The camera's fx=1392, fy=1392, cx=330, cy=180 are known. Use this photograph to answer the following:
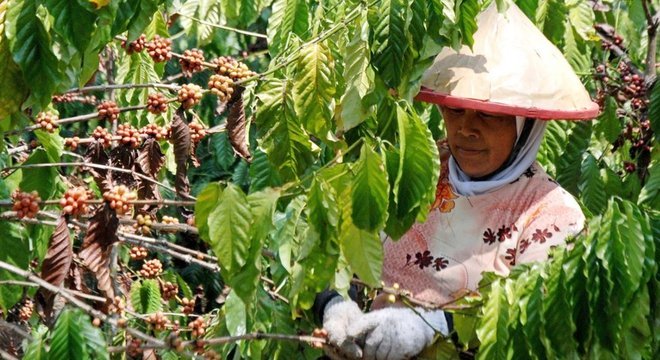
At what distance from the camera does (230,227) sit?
2.62m

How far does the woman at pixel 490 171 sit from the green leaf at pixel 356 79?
290mm

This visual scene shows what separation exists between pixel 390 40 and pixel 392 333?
651 mm

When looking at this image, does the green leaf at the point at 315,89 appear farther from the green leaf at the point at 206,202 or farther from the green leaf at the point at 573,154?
the green leaf at the point at 573,154

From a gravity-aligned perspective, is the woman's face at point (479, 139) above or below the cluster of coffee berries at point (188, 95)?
below

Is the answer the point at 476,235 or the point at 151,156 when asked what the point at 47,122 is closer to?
the point at 151,156

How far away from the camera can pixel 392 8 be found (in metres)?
2.93

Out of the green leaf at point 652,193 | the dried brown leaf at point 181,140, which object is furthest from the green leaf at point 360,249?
the green leaf at point 652,193

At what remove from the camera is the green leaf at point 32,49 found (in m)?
2.62

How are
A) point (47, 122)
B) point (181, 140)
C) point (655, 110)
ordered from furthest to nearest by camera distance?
point (655, 110)
point (47, 122)
point (181, 140)

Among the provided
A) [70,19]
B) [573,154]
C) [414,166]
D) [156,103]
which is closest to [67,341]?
[70,19]

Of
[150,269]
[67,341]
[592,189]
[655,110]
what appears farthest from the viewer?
[592,189]

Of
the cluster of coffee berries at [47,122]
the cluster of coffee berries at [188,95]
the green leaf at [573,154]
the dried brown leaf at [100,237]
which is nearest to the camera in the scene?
the dried brown leaf at [100,237]

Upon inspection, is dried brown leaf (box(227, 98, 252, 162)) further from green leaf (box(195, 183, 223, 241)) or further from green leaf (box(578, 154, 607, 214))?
green leaf (box(578, 154, 607, 214))

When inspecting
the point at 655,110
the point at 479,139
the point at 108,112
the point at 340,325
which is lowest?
the point at 655,110
